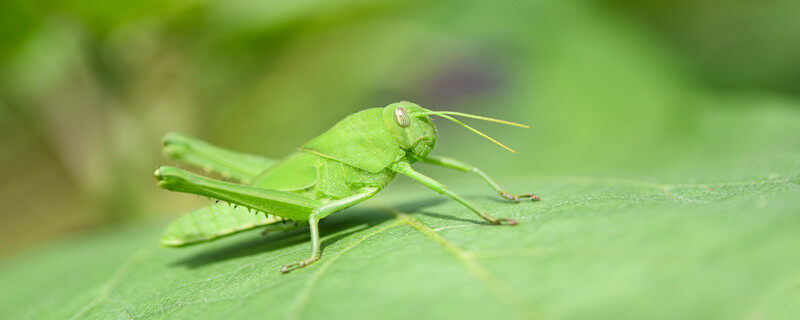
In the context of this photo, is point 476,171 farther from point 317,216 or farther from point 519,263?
point 519,263

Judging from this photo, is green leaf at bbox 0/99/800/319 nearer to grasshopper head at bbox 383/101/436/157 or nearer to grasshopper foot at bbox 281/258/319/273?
grasshopper foot at bbox 281/258/319/273

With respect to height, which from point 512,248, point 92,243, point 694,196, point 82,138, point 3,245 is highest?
point 82,138

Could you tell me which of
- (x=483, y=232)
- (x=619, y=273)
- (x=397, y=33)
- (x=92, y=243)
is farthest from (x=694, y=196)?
(x=397, y=33)

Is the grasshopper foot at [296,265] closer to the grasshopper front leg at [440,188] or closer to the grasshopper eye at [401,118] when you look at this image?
the grasshopper front leg at [440,188]

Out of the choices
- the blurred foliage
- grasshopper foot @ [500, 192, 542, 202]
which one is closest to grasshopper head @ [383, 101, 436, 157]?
grasshopper foot @ [500, 192, 542, 202]

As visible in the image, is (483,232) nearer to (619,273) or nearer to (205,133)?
(619,273)

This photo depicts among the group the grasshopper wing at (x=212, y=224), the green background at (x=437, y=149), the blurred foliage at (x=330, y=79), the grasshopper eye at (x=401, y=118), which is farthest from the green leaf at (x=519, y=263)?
the blurred foliage at (x=330, y=79)
